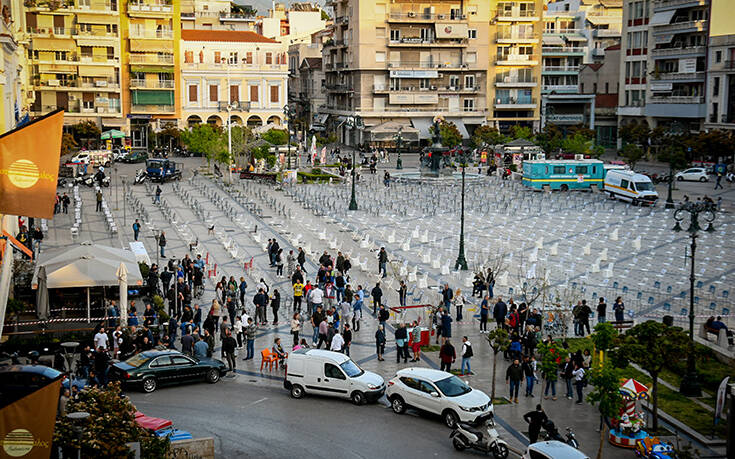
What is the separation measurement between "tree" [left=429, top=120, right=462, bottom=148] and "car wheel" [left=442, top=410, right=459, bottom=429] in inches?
2283

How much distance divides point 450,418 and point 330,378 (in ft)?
9.68

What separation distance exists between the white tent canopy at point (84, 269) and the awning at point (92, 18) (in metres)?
53.3

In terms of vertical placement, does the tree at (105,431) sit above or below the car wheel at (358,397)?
above

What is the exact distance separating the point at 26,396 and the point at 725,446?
41.2ft

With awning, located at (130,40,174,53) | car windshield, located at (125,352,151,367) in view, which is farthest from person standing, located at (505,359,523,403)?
awning, located at (130,40,174,53)

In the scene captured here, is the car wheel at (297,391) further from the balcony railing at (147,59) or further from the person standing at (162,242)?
the balcony railing at (147,59)

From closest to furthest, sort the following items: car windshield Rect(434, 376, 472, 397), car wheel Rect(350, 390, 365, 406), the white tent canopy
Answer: car windshield Rect(434, 376, 472, 397)
car wheel Rect(350, 390, 365, 406)
the white tent canopy

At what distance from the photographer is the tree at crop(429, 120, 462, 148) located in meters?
75.8

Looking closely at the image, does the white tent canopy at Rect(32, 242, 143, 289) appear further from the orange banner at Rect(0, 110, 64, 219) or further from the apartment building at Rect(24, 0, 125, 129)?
the apartment building at Rect(24, 0, 125, 129)

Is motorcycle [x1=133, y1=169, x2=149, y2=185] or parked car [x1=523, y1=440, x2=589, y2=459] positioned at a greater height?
motorcycle [x1=133, y1=169, x2=149, y2=185]

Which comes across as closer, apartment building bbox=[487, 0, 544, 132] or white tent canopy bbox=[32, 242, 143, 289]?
white tent canopy bbox=[32, 242, 143, 289]

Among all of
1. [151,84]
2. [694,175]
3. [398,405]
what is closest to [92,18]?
[151,84]

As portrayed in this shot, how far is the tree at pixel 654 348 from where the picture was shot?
1711cm

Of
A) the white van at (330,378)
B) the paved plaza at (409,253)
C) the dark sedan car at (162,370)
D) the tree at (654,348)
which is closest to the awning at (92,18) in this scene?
the paved plaza at (409,253)
